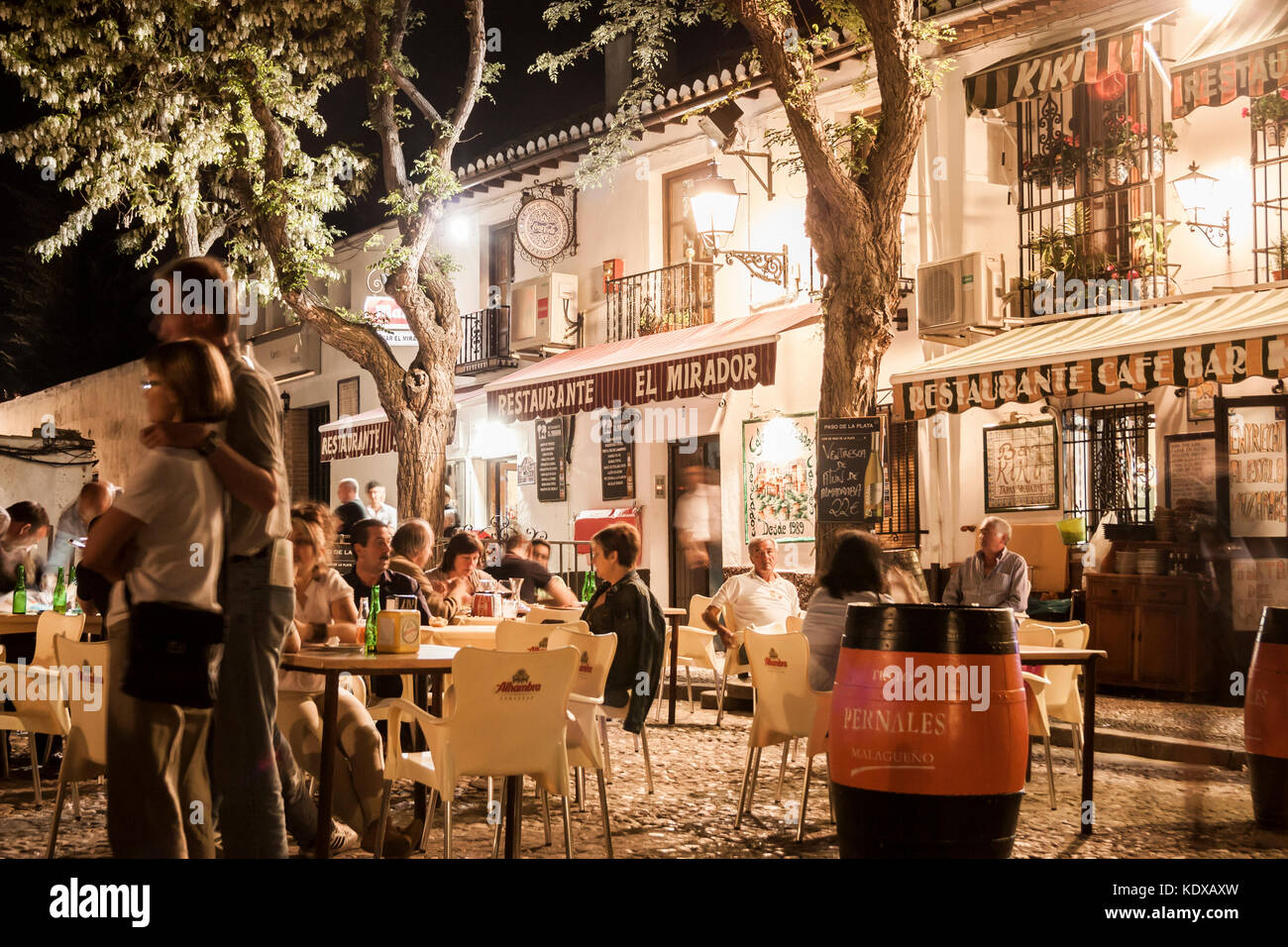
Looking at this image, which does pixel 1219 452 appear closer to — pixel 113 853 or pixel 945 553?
pixel 945 553

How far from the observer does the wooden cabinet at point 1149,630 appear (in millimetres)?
9859

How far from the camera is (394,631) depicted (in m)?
5.08

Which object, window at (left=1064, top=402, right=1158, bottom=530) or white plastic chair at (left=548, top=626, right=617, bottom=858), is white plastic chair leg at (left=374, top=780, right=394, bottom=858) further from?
window at (left=1064, top=402, right=1158, bottom=530)

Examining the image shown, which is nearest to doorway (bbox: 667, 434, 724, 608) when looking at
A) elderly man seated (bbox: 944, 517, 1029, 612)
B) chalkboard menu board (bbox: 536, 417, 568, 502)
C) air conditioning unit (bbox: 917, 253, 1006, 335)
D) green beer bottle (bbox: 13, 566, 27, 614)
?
chalkboard menu board (bbox: 536, 417, 568, 502)

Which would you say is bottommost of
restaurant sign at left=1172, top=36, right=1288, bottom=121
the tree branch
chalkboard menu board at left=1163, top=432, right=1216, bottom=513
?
chalkboard menu board at left=1163, top=432, right=1216, bottom=513

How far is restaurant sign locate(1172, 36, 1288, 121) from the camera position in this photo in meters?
9.27

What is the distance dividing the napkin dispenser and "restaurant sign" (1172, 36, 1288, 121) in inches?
302

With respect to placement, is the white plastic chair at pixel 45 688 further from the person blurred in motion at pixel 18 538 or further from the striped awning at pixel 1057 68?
the striped awning at pixel 1057 68

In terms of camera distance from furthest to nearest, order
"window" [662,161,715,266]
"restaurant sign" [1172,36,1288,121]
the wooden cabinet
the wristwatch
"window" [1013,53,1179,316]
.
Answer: "window" [662,161,715,266]
"window" [1013,53,1179,316]
the wooden cabinet
"restaurant sign" [1172,36,1288,121]
the wristwatch

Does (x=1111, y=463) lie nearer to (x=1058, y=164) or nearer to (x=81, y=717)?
(x=1058, y=164)

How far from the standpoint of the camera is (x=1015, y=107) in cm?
1283

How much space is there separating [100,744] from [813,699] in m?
3.13

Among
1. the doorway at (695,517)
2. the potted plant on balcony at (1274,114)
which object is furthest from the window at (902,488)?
the potted plant on balcony at (1274,114)
